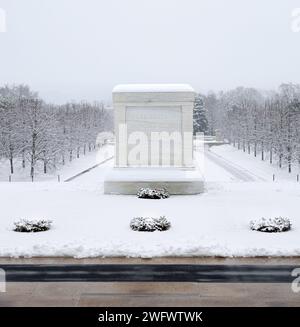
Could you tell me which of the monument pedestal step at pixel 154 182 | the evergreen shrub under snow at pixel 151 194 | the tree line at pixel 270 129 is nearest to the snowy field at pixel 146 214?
the evergreen shrub under snow at pixel 151 194

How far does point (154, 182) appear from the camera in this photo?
1908 centimetres

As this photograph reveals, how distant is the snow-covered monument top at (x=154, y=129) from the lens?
19625mm

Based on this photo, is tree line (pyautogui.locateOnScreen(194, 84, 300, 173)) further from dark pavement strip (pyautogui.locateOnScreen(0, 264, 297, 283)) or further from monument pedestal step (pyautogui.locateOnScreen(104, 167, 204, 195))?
dark pavement strip (pyautogui.locateOnScreen(0, 264, 297, 283))

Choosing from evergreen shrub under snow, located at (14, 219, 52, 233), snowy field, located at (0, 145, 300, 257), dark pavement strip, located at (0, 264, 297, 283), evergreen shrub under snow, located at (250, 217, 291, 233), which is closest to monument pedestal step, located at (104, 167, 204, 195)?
snowy field, located at (0, 145, 300, 257)

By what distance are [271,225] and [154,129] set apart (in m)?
8.94

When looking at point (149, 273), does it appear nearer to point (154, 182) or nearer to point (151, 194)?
point (151, 194)

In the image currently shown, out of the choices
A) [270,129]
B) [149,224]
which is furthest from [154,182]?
[270,129]

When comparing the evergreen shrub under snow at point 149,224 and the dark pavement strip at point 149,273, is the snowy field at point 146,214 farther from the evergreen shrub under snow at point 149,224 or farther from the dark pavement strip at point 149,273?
the dark pavement strip at point 149,273

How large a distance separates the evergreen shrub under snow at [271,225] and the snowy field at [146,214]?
25 cm

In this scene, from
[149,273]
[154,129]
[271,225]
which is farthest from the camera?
[154,129]

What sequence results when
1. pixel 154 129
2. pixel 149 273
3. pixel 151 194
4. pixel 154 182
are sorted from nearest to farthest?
pixel 149 273
pixel 151 194
pixel 154 182
pixel 154 129

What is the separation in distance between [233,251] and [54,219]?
6.58 m

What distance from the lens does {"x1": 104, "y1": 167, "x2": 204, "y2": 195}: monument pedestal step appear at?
19000 millimetres
